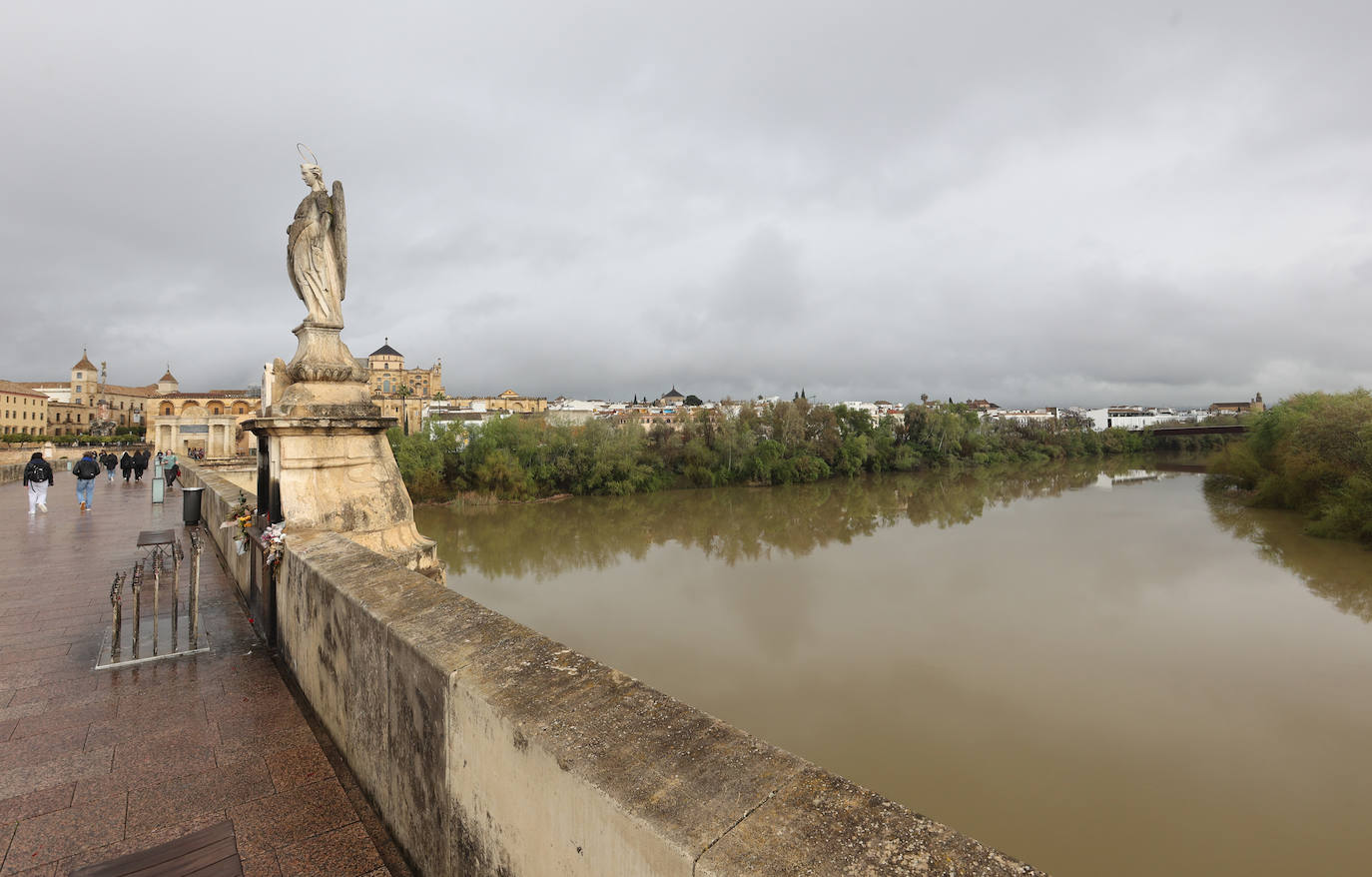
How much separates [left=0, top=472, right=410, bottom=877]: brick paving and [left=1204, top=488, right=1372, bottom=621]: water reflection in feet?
64.0

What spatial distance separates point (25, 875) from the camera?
5.95 ft

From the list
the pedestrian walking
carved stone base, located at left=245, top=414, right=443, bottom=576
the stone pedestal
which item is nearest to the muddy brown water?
carved stone base, located at left=245, top=414, right=443, bottom=576

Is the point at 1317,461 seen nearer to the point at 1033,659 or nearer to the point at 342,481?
the point at 1033,659

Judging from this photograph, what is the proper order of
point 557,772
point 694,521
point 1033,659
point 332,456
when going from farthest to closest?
1. point 694,521
2. point 1033,659
3. point 332,456
4. point 557,772

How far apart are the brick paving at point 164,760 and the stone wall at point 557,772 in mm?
182

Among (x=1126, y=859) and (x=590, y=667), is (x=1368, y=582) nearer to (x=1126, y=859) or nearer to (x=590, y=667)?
(x=1126, y=859)

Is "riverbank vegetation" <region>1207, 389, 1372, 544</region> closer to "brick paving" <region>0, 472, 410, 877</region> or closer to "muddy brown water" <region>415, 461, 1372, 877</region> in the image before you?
"muddy brown water" <region>415, 461, 1372, 877</region>

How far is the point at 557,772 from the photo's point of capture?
125 cm

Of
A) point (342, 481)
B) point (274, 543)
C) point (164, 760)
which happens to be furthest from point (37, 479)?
point (164, 760)

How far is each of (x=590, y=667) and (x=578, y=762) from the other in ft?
1.50

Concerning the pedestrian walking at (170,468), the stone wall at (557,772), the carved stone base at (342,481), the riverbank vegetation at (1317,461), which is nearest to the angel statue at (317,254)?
the carved stone base at (342,481)

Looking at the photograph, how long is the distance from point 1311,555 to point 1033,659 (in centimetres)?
1483

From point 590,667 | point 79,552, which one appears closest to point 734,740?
point 590,667

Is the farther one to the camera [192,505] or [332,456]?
[192,505]
